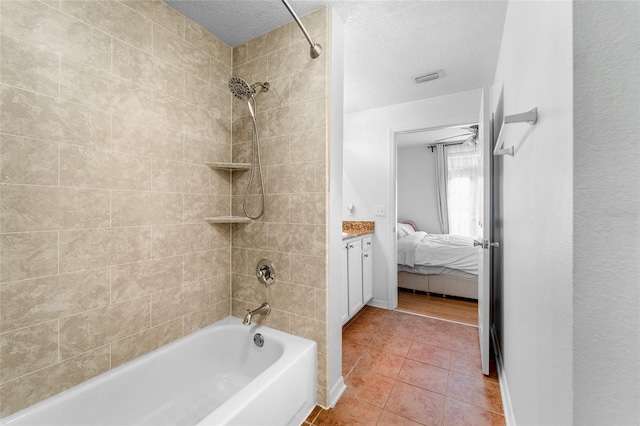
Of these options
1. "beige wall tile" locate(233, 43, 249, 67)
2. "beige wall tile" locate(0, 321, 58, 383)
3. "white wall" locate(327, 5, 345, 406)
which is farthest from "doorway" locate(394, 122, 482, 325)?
"beige wall tile" locate(0, 321, 58, 383)

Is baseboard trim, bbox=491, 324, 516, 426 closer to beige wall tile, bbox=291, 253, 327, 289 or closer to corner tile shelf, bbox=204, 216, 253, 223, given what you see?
beige wall tile, bbox=291, 253, 327, 289

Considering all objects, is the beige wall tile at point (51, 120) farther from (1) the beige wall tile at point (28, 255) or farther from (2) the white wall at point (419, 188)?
(2) the white wall at point (419, 188)

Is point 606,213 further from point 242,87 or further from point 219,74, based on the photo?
point 219,74

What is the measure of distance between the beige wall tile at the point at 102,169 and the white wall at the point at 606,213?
5.72 feet

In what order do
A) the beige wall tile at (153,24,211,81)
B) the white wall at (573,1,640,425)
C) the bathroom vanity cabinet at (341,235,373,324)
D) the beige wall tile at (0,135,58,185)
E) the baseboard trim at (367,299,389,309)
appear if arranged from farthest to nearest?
the baseboard trim at (367,299,389,309)
the bathroom vanity cabinet at (341,235,373,324)
the beige wall tile at (153,24,211,81)
the beige wall tile at (0,135,58,185)
the white wall at (573,1,640,425)

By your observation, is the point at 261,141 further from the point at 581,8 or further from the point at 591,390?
the point at 591,390

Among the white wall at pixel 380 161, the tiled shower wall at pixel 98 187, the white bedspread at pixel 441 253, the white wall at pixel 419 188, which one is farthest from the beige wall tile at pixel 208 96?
the white wall at pixel 419 188

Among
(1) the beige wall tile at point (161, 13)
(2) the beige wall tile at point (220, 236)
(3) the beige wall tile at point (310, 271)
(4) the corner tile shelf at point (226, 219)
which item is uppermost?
(1) the beige wall tile at point (161, 13)

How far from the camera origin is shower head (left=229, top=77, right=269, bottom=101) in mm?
1519

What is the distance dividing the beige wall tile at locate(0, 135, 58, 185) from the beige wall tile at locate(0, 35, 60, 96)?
0.22 m

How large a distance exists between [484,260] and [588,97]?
1.52 metres

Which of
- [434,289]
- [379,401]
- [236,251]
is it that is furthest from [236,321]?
[434,289]

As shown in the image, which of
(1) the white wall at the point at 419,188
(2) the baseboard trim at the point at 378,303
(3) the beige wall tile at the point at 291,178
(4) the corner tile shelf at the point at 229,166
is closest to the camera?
(3) the beige wall tile at the point at 291,178

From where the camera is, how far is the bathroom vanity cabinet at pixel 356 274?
2373 millimetres
